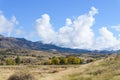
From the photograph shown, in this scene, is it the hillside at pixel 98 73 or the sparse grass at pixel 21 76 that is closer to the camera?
the sparse grass at pixel 21 76

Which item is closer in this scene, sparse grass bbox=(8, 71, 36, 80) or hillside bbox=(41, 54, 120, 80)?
sparse grass bbox=(8, 71, 36, 80)

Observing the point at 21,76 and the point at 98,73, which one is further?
the point at 98,73

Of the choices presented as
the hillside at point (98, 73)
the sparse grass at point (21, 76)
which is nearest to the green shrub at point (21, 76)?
the sparse grass at point (21, 76)

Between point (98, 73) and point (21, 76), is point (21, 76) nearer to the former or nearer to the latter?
point (21, 76)

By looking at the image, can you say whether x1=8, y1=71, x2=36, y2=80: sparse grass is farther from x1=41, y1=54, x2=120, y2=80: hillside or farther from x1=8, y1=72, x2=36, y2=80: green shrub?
x1=41, y1=54, x2=120, y2=80: hillside

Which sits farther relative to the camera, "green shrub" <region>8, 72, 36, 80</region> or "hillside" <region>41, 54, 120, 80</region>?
"hillside" <region>41, 54, 120, 80</region>

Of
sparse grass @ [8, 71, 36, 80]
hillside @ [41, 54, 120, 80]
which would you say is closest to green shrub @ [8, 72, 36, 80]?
sparse grass @ [8, 71, 36, 80]

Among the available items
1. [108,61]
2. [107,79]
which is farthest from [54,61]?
[107,79]

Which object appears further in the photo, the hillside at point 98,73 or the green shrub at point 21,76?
the hillside at point 98,73

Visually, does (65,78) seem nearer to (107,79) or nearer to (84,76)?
(84,76)

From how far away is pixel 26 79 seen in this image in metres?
42.0

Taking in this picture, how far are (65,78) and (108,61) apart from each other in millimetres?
12864

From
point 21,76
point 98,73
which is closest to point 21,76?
point 21,76

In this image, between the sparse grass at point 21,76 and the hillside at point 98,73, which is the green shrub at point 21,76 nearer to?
the sparse grass at point 21,76
